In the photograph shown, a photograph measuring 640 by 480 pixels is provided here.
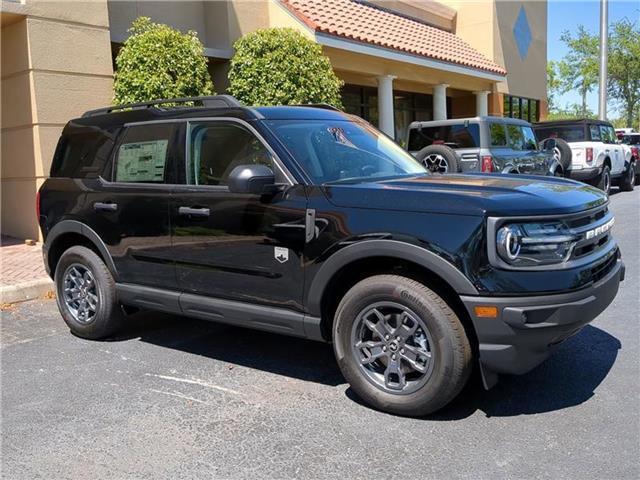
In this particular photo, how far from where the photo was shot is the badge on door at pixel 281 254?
13.0 ft

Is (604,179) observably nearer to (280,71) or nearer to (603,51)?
(603,51)

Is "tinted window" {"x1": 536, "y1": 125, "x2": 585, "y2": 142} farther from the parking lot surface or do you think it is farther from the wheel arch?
the wheel arch

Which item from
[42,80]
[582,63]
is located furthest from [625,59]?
[42,80]

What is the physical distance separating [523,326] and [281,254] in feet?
5.11

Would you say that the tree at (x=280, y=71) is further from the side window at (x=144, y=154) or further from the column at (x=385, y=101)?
the side window at (x=144, y=154)

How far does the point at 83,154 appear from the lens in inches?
213

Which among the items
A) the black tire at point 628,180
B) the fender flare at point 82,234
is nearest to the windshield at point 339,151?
the fender flare at point 82,234

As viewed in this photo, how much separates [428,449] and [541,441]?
2.02 feet

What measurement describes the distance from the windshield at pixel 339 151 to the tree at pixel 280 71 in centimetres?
513

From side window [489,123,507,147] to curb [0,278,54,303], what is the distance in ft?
24.9

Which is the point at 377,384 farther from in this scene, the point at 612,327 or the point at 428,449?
the point at 612,327

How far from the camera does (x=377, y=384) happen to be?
12.3ft

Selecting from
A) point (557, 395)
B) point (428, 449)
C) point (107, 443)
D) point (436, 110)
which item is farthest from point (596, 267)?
point (436, 110)

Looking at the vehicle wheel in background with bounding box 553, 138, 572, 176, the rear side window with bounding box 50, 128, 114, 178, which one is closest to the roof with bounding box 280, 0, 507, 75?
the vehicle wheel in background with bounding box 553, 138, 572, 176
